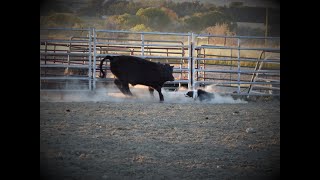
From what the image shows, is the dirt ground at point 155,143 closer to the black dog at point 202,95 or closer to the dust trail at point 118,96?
the dust trail at point 118,96

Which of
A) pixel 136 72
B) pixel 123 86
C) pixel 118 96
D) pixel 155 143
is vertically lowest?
pixel 155 143

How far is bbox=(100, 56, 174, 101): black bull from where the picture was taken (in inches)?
239

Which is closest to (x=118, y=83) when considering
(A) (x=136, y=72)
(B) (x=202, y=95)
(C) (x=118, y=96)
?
(C) (x=118, y=96)

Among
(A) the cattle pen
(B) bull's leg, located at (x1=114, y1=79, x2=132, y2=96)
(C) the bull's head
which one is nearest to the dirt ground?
(A) the cattle pen

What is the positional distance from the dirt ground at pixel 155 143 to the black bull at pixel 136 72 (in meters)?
1.18

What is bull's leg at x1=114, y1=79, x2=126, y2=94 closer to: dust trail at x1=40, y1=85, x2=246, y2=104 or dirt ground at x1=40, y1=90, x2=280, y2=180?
dust trail at x1=40, y1=85, x2=246, y2=104

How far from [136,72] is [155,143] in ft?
10.1

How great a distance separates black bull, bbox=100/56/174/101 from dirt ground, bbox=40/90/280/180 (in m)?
1.18

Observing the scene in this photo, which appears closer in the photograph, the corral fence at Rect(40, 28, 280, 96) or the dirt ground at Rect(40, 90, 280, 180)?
the dirt ground at Rect(40, 90, 280, 180)

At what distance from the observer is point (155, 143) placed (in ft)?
10.5

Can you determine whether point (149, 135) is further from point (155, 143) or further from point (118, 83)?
point (118, 83)

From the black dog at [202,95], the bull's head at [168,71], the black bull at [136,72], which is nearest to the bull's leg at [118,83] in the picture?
the black bull at [136,72]
